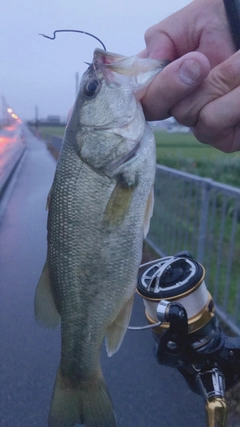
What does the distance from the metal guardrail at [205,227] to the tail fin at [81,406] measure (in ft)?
7.98

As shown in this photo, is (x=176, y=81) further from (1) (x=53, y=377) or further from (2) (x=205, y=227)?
(2) (x=205, y=227)

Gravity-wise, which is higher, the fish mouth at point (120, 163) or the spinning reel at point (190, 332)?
the fish mouth at point (120, 163)

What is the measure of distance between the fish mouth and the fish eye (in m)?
0.30

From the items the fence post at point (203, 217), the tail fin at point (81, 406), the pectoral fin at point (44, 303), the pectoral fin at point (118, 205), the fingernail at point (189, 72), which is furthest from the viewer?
the fence post at point (203, 217)

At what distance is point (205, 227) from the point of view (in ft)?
16.8

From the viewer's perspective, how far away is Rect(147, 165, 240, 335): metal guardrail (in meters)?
4.56

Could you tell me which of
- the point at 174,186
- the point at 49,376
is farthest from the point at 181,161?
the point at 49,376

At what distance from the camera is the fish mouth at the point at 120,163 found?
186cm

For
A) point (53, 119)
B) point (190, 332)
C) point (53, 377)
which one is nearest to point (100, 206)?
point (190, 332)

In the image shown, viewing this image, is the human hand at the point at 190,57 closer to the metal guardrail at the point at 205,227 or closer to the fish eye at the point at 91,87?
the fish eye at the point at 91,87

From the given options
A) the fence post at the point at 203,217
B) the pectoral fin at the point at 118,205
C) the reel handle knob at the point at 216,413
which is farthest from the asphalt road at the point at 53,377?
the pectoral fin at the point at 118,205

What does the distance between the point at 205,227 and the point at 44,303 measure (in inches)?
131

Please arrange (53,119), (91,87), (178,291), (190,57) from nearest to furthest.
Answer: (190,57) → (91,87) → (178,291) → (53,119)

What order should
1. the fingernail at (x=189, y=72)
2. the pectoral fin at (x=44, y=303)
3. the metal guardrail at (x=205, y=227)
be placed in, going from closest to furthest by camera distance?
1. the fingernail at (x=189, y=72)
2. the pectoral fin at (x=44, y=303)
3. the metal guardrail at (x=205, y=227)
